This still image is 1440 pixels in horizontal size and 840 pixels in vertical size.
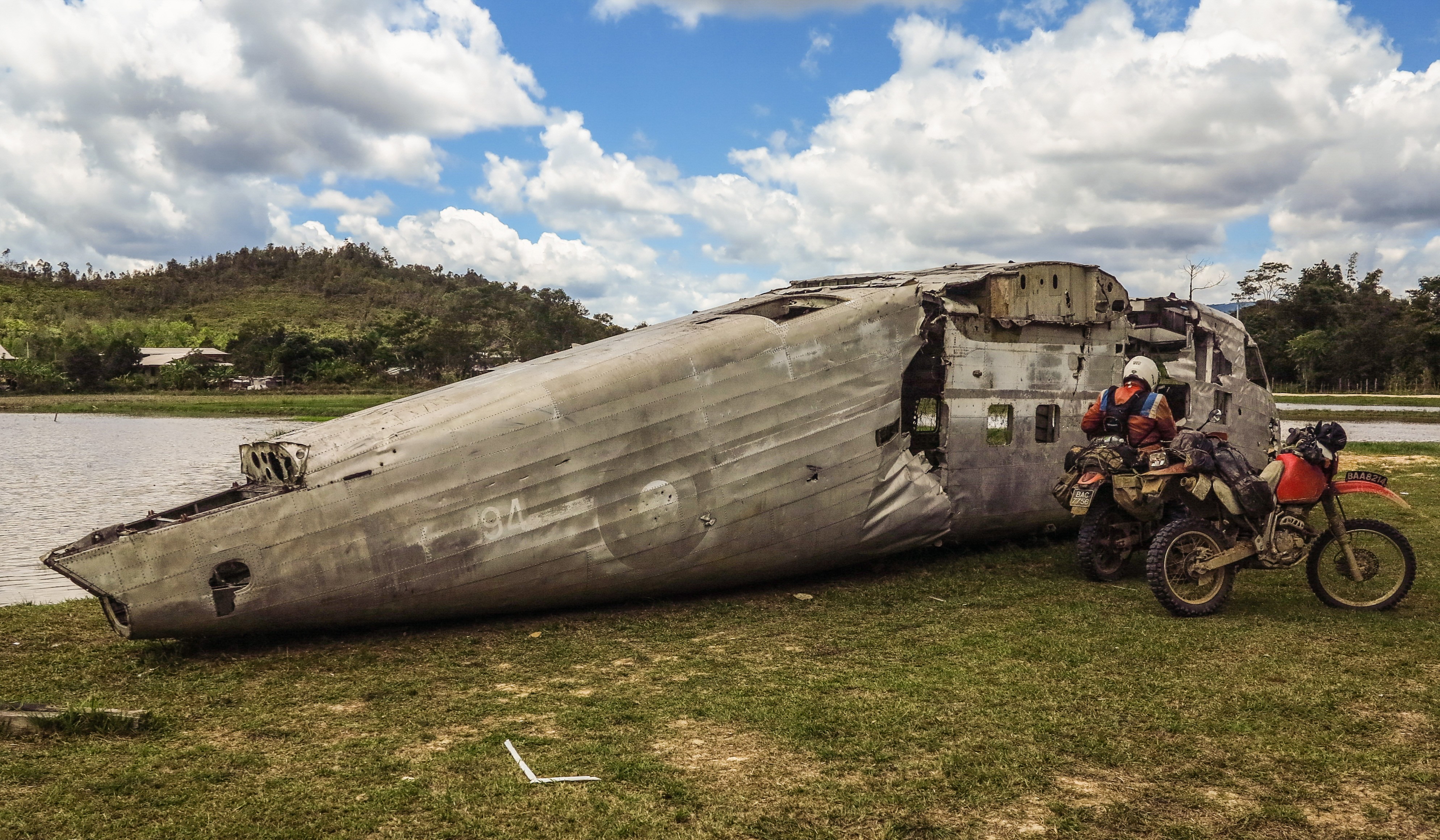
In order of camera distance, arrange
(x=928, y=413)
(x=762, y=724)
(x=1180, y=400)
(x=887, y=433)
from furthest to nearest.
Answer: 1. (x=1180, y=400)
2. (x=928, y=413)
3. (x=887, y=433)
4. (x=762, y=724)

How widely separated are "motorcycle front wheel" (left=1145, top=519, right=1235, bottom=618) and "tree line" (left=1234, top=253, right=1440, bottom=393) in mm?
58704

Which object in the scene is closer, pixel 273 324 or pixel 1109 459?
pixel 1109 459

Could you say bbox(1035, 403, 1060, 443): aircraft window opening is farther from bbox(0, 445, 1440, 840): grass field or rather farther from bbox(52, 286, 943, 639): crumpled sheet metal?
bbox(0, 445, 1440, 840): grass field

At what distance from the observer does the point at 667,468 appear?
365 inches

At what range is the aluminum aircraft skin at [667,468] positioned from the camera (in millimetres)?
7832

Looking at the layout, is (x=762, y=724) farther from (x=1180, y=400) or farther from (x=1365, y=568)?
(x=1180, y=400)

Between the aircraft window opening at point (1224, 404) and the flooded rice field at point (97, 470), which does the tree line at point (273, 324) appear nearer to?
the flooded rice field at point (97, 470)

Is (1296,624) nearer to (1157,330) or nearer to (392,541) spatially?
(1157,330)

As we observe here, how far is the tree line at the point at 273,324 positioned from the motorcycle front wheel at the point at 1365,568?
56.4 metres

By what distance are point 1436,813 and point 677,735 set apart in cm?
394

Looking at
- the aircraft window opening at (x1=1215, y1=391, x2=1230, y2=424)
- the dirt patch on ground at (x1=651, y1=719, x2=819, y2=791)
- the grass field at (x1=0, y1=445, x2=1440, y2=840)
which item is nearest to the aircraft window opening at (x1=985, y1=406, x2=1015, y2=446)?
the grass field at (x1=0, y1=445, x2=1440, y2=840)

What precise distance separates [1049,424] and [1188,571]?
146 inches

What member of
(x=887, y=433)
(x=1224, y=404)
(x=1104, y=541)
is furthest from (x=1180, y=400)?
(x=887, y=433)

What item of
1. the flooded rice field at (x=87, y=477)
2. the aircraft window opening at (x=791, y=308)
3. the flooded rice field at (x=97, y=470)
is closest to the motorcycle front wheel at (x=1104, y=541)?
the aircraft window opening at (x=791, y=308)
